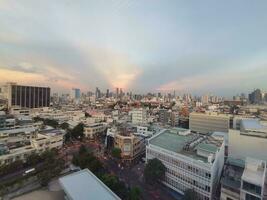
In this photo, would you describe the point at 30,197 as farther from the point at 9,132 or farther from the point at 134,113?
the point at 134,113

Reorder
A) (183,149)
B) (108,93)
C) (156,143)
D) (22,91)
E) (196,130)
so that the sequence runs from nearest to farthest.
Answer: (183,149)
(156,143)
(196,130)
(22,91)
(108,93)

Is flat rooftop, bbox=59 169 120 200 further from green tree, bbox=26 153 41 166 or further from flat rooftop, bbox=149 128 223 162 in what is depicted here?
green tree, bbox=26 153 41 166

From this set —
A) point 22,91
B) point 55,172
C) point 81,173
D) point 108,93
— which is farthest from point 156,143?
point 108,93

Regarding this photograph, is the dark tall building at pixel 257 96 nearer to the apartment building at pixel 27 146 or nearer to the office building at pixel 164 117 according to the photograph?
the office building at pixel 164 117

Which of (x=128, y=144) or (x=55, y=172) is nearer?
(x=55, y=172)

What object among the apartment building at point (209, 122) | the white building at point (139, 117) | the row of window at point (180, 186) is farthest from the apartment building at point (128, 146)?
the apartment building at point (209, 122)

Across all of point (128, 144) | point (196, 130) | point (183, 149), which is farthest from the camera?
point (196, 130)

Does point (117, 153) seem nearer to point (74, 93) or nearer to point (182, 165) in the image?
point (182, 165)
